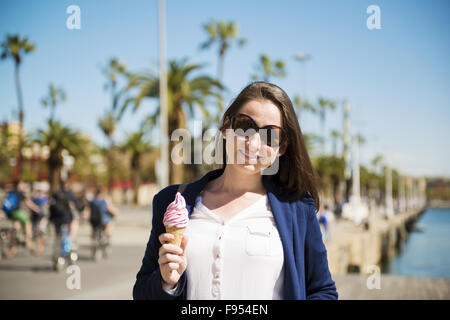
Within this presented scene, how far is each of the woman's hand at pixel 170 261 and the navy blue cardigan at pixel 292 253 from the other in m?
0.05

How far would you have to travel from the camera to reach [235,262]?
1731mm

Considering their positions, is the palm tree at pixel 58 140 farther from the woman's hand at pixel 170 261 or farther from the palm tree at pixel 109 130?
the woman's hand at pixel 170 261

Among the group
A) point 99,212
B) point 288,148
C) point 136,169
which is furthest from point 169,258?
point 136,169

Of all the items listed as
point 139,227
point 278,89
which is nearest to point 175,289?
point 278,89

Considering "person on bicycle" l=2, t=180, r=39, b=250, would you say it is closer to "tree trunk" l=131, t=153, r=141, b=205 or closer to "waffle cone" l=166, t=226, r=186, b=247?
"waffle cone" l=166, t=226, r=186, b=247

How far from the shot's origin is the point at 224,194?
1920mm

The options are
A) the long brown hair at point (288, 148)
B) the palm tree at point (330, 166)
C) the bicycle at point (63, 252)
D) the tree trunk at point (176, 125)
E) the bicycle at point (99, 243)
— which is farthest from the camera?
the palm tree at point (330, 166)

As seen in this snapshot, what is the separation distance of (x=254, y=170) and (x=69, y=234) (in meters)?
9.55

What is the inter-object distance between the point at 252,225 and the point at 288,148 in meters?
0.39

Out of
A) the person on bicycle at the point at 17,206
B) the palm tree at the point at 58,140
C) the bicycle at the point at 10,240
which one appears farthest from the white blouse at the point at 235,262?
the palm tree at the point at 58,140

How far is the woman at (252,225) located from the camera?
67.8 inches

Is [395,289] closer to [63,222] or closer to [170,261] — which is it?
[63,222]

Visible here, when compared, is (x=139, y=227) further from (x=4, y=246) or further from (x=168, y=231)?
(x=168, y=231)

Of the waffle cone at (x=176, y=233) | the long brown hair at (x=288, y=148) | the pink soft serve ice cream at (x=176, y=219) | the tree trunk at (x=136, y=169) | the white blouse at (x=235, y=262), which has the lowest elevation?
the tree trunk at (x=136, y=169)
